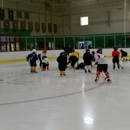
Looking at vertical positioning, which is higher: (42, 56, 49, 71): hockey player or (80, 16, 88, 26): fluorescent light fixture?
(80, 16, 88, 26): fluorescent light fixture

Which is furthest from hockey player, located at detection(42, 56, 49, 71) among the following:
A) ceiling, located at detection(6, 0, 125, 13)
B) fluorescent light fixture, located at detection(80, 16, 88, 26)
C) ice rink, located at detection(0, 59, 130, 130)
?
fluorescent light fixture, located at detection(80, 16, 88, 26)

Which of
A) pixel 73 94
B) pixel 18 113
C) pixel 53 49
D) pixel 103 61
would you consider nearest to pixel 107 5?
pixel 53 49

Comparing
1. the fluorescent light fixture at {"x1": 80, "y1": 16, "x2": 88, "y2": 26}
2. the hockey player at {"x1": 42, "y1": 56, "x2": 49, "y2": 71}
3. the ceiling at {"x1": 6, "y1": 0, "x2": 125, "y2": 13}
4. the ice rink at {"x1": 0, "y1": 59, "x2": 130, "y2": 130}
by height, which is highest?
the ceiling at {"x1": 6, "y1": 0, "x2": 125, "y2": 13}

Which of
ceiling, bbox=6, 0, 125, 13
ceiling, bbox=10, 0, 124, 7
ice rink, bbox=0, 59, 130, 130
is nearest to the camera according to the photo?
ice rink, bbox=0, 59, 130, 130

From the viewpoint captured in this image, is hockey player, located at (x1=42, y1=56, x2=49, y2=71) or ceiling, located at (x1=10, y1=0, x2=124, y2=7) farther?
ceiling, located at (x1=10, y1=0, x2=124, y2=7)

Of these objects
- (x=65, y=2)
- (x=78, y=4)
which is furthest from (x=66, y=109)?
(x=78, y=4)

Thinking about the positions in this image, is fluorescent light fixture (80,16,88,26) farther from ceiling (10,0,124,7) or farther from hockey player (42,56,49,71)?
hockey player (42,56,49,71)

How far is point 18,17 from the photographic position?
70.8ft

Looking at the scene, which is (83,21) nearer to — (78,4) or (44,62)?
(78,4)

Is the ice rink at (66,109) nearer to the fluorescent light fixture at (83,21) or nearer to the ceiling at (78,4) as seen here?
the ceiling at (78,4)

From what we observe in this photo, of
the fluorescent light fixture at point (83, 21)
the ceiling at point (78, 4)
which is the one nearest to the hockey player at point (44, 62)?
the ceiling at point (78, 4)

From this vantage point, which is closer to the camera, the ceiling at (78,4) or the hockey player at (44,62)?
the hockey player at (44,62)

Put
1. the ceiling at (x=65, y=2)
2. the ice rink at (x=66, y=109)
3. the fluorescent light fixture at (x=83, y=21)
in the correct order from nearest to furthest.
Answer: the ice rink at (x=66, y=109)
the ceiling at (x=65, y=2)
the fluorescent light fixture at (x=83, y=21)

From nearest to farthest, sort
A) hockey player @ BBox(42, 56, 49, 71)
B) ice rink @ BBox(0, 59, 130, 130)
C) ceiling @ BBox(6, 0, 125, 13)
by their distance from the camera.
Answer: ice rink @ BBox(0, 59, 130, 130) < hockey player @ BBox(42, 56, 49, 71) < ceiling @ BBox(6, 0, 125, 13)
